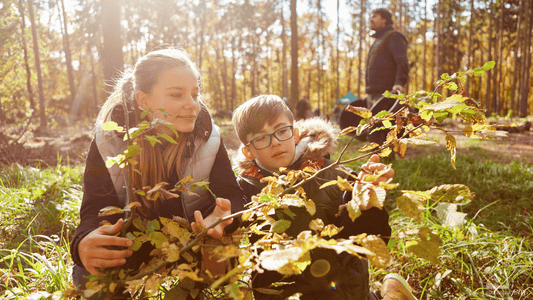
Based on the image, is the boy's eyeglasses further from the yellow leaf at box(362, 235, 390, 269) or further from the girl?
the yellow leaf at box(362, 235, 390, 269)

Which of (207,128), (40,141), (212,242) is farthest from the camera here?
(40,141)

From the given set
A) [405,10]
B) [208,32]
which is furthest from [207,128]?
[208,32]

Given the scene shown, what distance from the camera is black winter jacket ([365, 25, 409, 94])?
14.6 ft

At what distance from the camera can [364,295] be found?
1567 mm

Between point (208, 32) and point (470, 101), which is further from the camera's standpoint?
point (208, 32)

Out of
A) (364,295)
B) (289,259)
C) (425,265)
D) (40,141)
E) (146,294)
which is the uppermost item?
(289,259)

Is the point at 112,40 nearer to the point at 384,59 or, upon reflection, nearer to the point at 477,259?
the point at 384,59

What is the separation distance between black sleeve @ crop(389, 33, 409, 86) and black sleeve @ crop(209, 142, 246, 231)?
344 cm

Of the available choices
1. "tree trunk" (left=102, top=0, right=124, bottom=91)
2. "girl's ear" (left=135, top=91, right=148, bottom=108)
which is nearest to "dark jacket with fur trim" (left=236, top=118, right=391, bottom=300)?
"girl's ear" (left=135, top=91, right=148, bottom=108)

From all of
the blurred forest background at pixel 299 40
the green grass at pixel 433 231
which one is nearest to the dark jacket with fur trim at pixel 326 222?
the green grass at pixel 433 231

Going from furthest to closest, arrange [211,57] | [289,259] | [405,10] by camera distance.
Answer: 1. [211,57]
2. [405,10]
3. [289,259]

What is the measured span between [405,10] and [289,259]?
2759cm

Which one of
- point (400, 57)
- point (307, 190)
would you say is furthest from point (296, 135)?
point (400, 57)

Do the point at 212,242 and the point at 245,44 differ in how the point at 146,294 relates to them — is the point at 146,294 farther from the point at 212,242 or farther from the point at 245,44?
the point at 245,44
